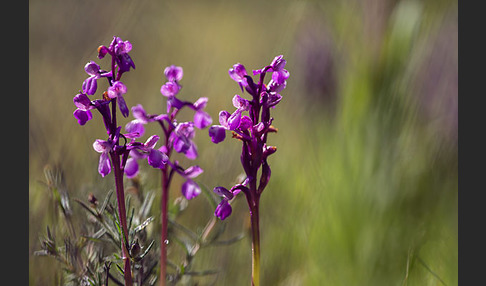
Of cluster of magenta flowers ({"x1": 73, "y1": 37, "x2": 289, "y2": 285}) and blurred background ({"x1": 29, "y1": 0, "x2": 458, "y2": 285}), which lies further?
blurred background ({"x1": 29, "y1": 0, "x2": 458, "y2": 285})

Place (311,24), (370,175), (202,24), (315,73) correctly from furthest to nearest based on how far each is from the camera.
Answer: (202,24) → (311,24) → (315,73) → (370,175)

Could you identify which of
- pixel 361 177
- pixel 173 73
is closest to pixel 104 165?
pixel 173 73

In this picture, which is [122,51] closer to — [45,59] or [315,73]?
[315,73]

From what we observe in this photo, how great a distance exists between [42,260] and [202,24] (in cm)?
286

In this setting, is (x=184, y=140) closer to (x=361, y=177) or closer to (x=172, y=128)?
(x=172, y=128)

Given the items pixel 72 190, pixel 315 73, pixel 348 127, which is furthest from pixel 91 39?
pixel 348 127

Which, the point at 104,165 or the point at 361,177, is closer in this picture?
the point at 104,165

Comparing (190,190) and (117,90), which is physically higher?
(117,90)

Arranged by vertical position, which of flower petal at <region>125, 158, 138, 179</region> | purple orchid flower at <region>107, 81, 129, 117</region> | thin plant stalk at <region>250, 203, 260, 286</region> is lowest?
thin plant stalk at <region>250, 203, 260, 286</region>

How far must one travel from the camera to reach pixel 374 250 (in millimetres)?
1000

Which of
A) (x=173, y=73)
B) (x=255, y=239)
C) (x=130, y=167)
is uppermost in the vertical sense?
(x=173, y=73)

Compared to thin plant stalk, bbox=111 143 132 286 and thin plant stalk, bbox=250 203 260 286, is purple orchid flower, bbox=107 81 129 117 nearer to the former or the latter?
thin plant stalk, bbox=111 143 132 286

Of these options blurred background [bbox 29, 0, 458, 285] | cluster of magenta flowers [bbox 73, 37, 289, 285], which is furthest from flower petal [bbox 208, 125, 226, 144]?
blurred background [bbox 29, 0, 458, 285]

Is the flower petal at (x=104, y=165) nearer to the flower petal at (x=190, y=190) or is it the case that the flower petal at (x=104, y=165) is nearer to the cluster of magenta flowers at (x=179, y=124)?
the cluster of magenta flowers at (x=179, y=124)
